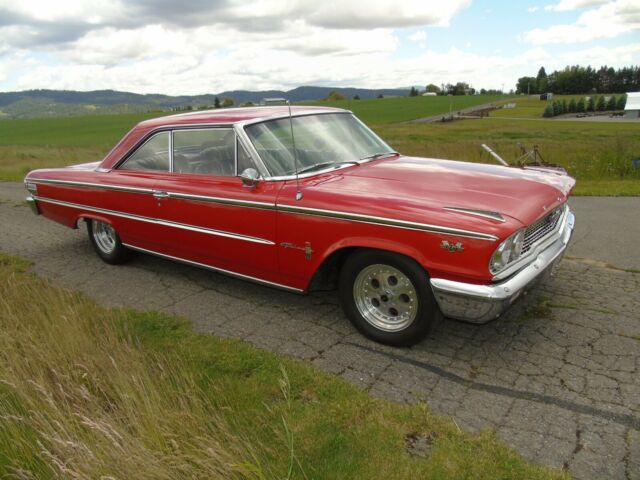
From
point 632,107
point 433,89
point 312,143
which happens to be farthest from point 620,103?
point 312,143

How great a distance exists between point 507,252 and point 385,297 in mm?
904

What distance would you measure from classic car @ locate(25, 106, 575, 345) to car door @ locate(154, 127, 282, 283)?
0.04 feet

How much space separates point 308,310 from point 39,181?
→ 12.5 ft

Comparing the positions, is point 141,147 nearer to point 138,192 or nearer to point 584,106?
point 138,192

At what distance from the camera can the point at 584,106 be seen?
7300 cm

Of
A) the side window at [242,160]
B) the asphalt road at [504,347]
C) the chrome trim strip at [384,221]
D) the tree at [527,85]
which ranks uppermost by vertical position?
the tree at [527,85]

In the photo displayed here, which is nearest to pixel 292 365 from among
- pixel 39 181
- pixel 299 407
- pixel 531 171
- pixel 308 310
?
pixel 299 407

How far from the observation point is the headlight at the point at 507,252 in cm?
308

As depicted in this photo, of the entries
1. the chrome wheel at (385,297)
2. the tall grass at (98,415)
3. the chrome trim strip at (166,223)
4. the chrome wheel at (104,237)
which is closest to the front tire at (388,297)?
the chrome wheel at (385,297)

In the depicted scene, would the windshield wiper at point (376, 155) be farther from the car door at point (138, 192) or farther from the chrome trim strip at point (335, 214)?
the car door at point (138, 192)

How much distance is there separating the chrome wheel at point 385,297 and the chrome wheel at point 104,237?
3162 mm

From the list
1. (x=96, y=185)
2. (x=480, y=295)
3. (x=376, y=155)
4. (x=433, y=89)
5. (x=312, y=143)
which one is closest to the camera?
(x=480, y=295)

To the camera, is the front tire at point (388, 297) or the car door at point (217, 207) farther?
the car door at point (217, 207)

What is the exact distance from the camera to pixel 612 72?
4476 inches
